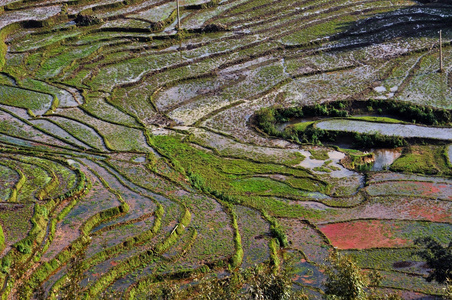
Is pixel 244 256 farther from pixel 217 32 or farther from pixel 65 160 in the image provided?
pixel 217 32

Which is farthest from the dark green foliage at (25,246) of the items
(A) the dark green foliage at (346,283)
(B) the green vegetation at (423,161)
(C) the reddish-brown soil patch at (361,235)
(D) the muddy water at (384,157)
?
(B) the green vegetation at (423,161)

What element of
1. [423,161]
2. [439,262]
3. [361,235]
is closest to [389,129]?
[423,161]

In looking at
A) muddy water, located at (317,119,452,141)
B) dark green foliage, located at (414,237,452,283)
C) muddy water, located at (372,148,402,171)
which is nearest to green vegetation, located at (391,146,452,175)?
muddy water, located at (372,148,402,171)

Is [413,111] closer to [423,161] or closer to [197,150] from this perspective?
[423,161]

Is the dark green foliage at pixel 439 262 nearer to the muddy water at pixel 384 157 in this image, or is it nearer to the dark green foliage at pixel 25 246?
the muddy water at pixel 384 157

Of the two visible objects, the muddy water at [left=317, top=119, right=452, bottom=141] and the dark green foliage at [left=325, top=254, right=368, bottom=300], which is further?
the muddy water at [left=317, top=119, right=452, bottom=141]

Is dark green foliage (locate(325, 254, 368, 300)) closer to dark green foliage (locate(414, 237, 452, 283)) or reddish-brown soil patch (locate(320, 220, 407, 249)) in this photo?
dark green foliage (locate(414, 237, 452, 283))
